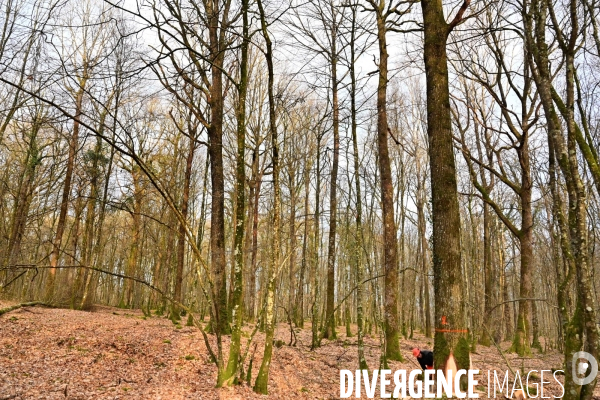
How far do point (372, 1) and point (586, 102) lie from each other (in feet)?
19.1

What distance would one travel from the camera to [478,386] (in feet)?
24.8

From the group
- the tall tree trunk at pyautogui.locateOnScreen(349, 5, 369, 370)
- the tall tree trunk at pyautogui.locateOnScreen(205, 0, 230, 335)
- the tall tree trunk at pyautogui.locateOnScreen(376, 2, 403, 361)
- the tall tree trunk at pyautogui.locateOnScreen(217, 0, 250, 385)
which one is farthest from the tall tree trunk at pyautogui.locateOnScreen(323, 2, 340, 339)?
the tall tree trunk at pyautogui.locateOnScreen(217, 0, 250, 385)

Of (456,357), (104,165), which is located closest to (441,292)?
(456,357)

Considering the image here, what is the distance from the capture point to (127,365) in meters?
6.70

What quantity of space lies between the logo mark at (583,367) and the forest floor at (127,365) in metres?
0.66

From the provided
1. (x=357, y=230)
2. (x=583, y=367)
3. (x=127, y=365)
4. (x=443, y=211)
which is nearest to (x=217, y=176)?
(x=357, y=230)

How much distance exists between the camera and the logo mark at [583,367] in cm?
470

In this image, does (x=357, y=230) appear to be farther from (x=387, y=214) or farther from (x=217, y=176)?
(x=217, y=176)

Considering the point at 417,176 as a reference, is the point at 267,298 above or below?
below

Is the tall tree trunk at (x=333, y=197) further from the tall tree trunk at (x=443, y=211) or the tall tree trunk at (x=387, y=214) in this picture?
the tall tree trunk at (x=443, y=211)

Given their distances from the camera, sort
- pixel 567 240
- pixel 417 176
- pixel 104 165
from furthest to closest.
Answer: pixel 417 176 < pixel 104 165 < pixel 567 240

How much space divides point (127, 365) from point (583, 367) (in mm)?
7052

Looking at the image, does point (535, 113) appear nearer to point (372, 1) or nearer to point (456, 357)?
point (372, 1)

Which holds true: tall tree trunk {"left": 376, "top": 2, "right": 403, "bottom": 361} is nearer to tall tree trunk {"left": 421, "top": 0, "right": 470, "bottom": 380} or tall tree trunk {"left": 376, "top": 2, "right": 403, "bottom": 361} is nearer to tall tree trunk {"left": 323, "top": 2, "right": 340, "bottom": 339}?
tall tree trunk {"left": 323, "top": 2, "right": 340, "bottom": 339}
